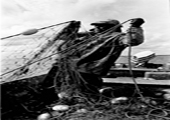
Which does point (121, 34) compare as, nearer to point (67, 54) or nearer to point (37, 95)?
point (67, 54)

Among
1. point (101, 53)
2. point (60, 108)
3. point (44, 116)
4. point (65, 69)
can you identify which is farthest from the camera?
point (101, 53)

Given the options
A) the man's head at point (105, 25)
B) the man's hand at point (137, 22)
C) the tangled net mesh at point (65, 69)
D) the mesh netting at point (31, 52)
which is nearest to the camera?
Answer: the tangled net mesh at point (65, 69)

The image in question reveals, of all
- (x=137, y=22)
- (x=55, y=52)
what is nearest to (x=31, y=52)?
(x=55, y=52)

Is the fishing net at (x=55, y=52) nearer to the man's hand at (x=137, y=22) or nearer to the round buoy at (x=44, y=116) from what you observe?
the man's hand at (x=137, y=22)

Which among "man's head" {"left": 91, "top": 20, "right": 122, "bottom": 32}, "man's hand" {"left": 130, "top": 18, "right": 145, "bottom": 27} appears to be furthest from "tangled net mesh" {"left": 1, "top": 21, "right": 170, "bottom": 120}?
"man's hand" {"left": 130, "top": 18, "right": 145, "bottom": 27}

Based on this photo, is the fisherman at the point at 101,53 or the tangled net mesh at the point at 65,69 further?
the fisherman at the point at 101,53

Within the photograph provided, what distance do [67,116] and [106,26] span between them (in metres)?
2.30

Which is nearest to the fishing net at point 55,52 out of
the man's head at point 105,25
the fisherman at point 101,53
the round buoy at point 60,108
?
the fisherman at point 101,53

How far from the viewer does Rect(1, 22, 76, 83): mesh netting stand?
325 centimetres

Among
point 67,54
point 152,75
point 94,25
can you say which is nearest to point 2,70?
point 67,54

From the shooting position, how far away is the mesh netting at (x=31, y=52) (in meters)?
3.25

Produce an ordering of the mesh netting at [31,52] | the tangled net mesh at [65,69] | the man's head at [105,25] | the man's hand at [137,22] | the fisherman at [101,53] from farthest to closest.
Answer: the man's head at [105,25] < the fisherman at [101,53] < the man's hand at [137,22] < the mesh netting at [31,52] < the tangled net mesh at [65,69]

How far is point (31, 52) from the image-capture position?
3.80 meters

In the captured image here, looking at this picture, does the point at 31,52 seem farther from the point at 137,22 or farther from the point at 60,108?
the point at 137,22
